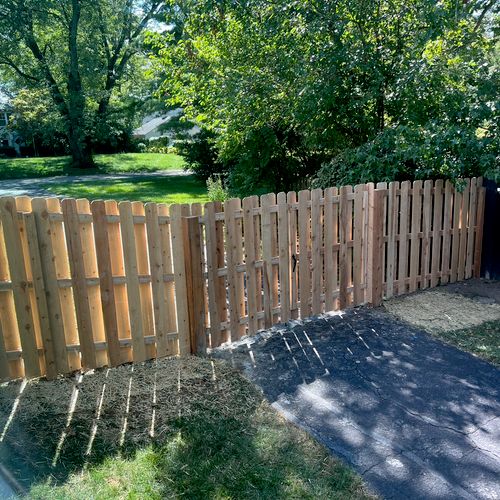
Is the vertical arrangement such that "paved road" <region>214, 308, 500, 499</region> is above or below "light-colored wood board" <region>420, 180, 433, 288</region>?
below

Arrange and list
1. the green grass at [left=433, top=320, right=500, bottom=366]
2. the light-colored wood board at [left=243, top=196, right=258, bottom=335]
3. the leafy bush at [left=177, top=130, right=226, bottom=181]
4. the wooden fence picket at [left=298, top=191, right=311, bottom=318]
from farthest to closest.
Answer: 1. the leafy bush at [left=177, top=130, right=226, bottom=181]
2. the wooden fence picket at [left=298, top=191, right=311, bottom=318]
3. the light-colored wood board at [left=243, top=196, right=258, bottom=335]
4. the green grass at [left=433, top=320, right=500, bottom=366]

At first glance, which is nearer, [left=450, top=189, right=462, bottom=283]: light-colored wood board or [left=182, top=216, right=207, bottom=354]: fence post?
[left=182, top=216, right=207, bottom=354]: fence post

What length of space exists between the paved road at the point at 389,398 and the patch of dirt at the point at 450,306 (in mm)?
275

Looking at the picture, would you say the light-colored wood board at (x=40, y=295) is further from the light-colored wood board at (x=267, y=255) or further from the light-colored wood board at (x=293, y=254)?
the light-colored wood board at (x=293, y=254)

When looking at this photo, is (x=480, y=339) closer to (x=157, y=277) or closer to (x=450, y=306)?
(x=450, y=306)

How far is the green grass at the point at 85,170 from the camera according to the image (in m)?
23.4

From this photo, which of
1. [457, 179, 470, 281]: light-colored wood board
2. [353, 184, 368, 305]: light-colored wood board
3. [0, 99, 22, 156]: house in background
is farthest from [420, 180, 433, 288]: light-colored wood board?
[0, 99, 22, 156]: house in background

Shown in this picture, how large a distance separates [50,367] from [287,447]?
2043mm

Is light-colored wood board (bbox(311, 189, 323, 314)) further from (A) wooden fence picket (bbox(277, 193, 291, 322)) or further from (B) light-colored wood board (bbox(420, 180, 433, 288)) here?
(B) light-colored wood board (bbox(420, 180, 433, 288))

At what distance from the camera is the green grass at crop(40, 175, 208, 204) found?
13.7 metres

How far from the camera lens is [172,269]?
4.15 metres

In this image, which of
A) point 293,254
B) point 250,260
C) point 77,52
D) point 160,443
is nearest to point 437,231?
point 293,254

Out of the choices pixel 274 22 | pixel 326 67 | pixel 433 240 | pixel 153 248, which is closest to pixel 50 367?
pixel 153 248

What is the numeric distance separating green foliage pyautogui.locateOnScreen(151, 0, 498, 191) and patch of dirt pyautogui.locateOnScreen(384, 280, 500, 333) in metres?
1.51
